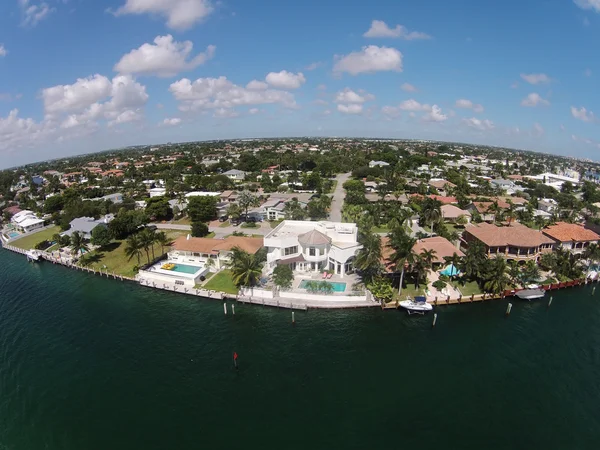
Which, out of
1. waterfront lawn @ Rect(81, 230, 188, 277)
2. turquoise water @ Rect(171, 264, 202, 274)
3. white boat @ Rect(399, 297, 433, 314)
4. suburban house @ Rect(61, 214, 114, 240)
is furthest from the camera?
suburban house @ Rect(61, 214, 114, 240)

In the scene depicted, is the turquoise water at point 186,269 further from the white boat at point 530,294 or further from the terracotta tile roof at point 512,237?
the white boat at point 530,294

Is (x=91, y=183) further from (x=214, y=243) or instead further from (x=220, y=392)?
(x=220, y=392)

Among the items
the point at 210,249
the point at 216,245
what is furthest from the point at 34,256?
the point at 216,245

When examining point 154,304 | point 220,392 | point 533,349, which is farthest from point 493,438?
point 154,304

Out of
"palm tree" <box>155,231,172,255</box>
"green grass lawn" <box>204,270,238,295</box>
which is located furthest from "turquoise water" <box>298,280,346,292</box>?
"palm tree" <box>155,231,172,255</box>

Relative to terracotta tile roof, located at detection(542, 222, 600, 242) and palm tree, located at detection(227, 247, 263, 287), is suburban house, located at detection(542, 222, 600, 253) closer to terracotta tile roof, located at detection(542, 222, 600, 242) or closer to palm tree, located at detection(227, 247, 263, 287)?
terracotta tile roof, located at detection(542, 222, 600, 242)
